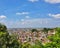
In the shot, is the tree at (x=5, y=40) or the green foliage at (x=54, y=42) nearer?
the green foliage at (x=54, y=42)

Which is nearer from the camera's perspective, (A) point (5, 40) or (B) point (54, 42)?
(B) point (54, 42)

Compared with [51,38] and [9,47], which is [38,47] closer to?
[51,38]

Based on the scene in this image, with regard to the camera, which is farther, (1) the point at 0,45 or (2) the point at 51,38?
(1) the point at 0,45

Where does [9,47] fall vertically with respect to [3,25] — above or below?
below

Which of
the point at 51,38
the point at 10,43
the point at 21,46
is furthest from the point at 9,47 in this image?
the point at 51,38

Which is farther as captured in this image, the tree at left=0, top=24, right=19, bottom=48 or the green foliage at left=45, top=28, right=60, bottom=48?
the tree at left=0, top=24, right=19, bottom=48

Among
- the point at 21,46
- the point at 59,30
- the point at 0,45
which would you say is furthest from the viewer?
the point at 21,46

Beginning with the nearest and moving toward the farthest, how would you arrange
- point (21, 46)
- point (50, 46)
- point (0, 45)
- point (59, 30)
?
point (50, 46), point (59, 30), point (0, 45), point (21, 46)

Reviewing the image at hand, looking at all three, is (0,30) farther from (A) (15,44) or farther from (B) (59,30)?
(B) (59,30)

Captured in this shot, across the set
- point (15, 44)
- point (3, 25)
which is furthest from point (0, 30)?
point (15, 44)
